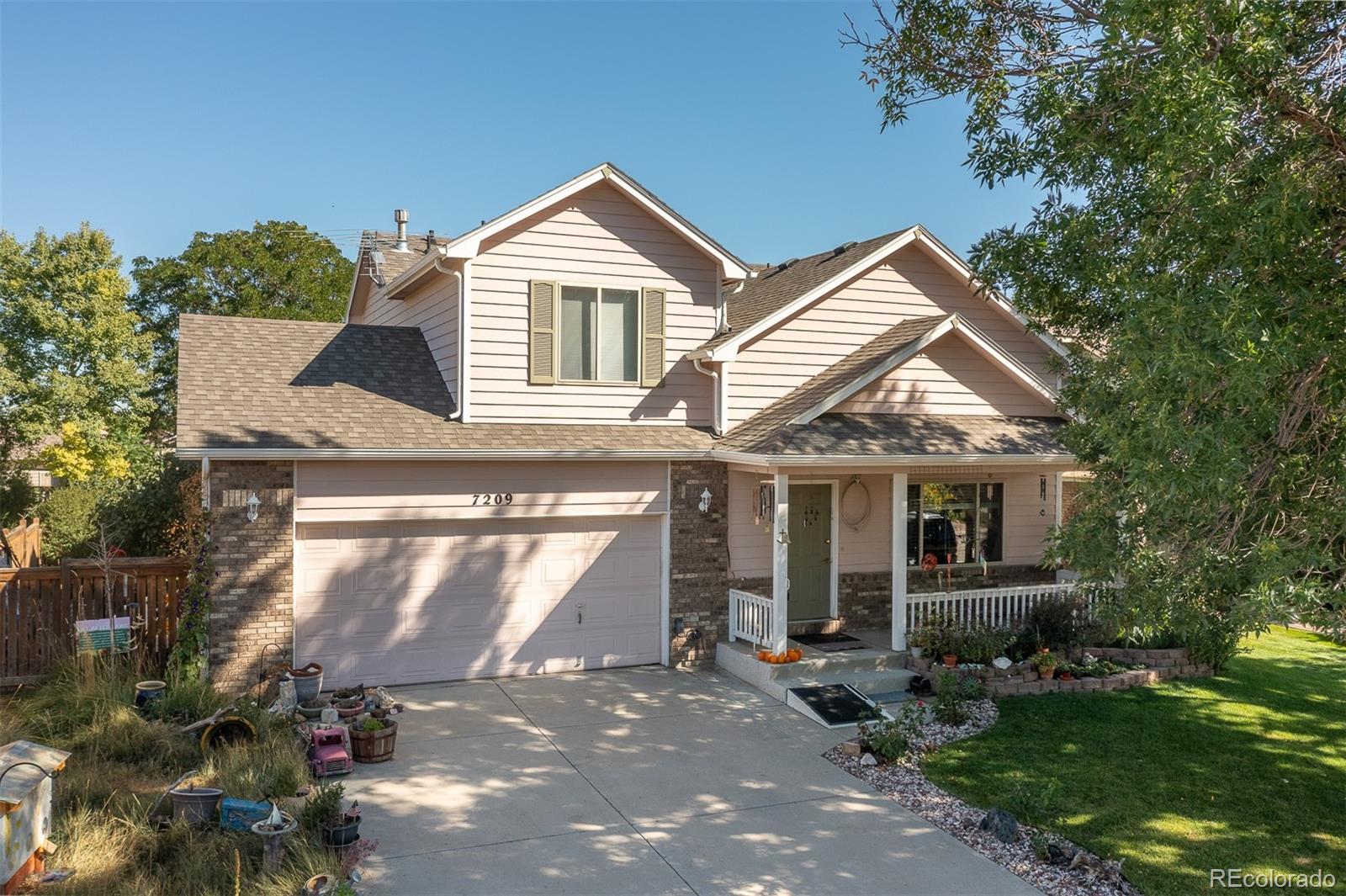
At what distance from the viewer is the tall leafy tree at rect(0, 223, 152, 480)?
30.8 meters

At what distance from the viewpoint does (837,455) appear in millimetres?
12039

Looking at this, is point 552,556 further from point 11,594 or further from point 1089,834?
point 1089,834

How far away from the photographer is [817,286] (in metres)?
14.2

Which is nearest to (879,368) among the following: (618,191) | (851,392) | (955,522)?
(851,392)

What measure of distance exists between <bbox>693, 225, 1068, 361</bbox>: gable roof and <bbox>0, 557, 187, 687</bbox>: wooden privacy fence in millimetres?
7799

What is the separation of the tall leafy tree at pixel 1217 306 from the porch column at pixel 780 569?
4948mm

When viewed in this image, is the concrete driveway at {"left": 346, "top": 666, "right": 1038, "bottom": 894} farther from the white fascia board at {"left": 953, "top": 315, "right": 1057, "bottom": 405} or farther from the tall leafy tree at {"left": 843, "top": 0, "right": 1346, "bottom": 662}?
the white fascia board at {"left": 953, "top": 315, "right": 1057, "bottom": 405}

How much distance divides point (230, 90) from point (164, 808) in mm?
11054

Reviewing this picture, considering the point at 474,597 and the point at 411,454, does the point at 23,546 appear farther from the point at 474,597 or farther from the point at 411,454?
the point at 411,454

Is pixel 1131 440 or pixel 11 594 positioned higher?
pixel 1131 440

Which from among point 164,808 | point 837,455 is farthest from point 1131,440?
point 164,808

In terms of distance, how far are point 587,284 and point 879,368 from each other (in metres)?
4.34

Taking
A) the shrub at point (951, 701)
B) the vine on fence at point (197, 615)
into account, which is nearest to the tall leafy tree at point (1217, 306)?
the shrub at point (951, 701)

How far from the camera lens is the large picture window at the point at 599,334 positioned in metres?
13.1
